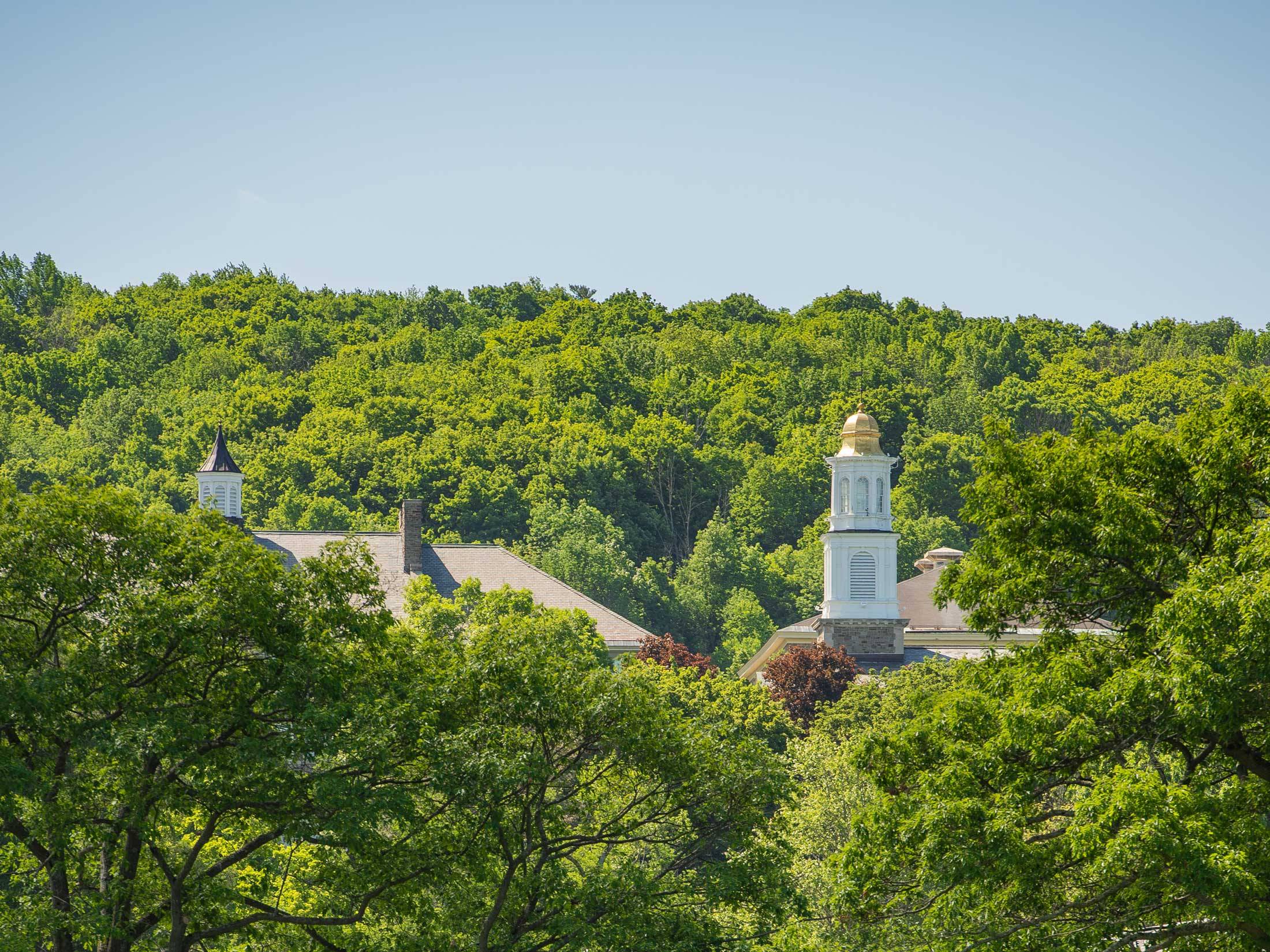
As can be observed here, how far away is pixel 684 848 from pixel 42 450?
8475cm

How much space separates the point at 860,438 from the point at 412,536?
60.3 ft

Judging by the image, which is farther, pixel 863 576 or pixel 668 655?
pixel 863 576

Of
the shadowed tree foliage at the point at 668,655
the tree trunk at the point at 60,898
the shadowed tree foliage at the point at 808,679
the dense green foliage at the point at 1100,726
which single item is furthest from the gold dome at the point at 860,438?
the tree trunk at the point at 60,898

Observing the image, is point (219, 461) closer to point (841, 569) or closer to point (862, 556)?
point (841, 569)

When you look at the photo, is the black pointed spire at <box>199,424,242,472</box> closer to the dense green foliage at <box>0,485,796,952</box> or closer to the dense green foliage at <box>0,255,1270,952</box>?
the dense green foliage at <box>0,255,1270,952</box>

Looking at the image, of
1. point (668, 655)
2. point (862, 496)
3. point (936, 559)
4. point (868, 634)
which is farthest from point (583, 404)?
point (668, 655)

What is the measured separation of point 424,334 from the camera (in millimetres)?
133875

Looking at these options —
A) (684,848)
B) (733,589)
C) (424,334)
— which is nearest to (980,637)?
(733,589)

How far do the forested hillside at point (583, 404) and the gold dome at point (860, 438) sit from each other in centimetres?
1703

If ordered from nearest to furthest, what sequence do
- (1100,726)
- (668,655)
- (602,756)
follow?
(1100,726) → (602,756) → (668,655)

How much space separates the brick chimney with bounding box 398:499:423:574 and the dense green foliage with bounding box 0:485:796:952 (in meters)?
40.5

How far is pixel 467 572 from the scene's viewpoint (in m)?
68.1

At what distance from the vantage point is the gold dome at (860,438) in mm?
74688

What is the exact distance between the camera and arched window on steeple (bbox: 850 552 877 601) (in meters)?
73.2
